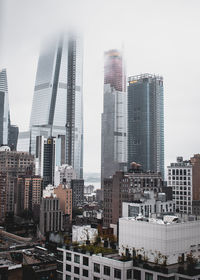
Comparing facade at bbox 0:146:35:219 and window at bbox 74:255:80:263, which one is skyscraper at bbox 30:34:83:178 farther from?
window at bbox 74:255:80:263

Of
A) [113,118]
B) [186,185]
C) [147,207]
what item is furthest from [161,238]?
A: [113,118]

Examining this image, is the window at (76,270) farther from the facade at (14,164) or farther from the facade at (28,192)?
the facade at (14,164)

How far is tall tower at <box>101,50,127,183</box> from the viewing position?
3162 cm

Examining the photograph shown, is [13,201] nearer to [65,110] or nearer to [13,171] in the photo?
[13,171]

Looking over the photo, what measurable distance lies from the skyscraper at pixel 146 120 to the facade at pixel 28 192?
9258mm

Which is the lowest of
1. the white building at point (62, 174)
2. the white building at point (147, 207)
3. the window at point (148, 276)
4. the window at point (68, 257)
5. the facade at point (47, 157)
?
the window at point (68, 257)

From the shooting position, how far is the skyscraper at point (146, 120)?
2742 centimetres

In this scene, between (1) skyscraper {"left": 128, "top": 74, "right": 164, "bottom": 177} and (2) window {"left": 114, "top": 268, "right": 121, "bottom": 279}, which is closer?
(2) window {"left": 114, "top": 268, "right": 121, "bottom": 279}

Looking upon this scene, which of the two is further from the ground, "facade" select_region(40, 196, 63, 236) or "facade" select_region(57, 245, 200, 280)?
"facade" select_region(57, 245, 200, 280)

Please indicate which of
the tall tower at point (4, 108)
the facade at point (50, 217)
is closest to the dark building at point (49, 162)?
the tall tower at point (4, 108)

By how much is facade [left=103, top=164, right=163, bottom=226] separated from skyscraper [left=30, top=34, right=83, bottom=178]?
17.0m

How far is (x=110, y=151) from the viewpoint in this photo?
106ft

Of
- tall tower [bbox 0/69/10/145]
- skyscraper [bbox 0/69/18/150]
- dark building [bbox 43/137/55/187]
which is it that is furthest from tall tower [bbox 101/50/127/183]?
tall tower [bbox 0/69/10/145]

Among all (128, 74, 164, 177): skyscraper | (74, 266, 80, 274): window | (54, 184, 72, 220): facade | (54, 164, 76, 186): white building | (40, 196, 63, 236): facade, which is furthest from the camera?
(54, 164, 76, 186): white building
